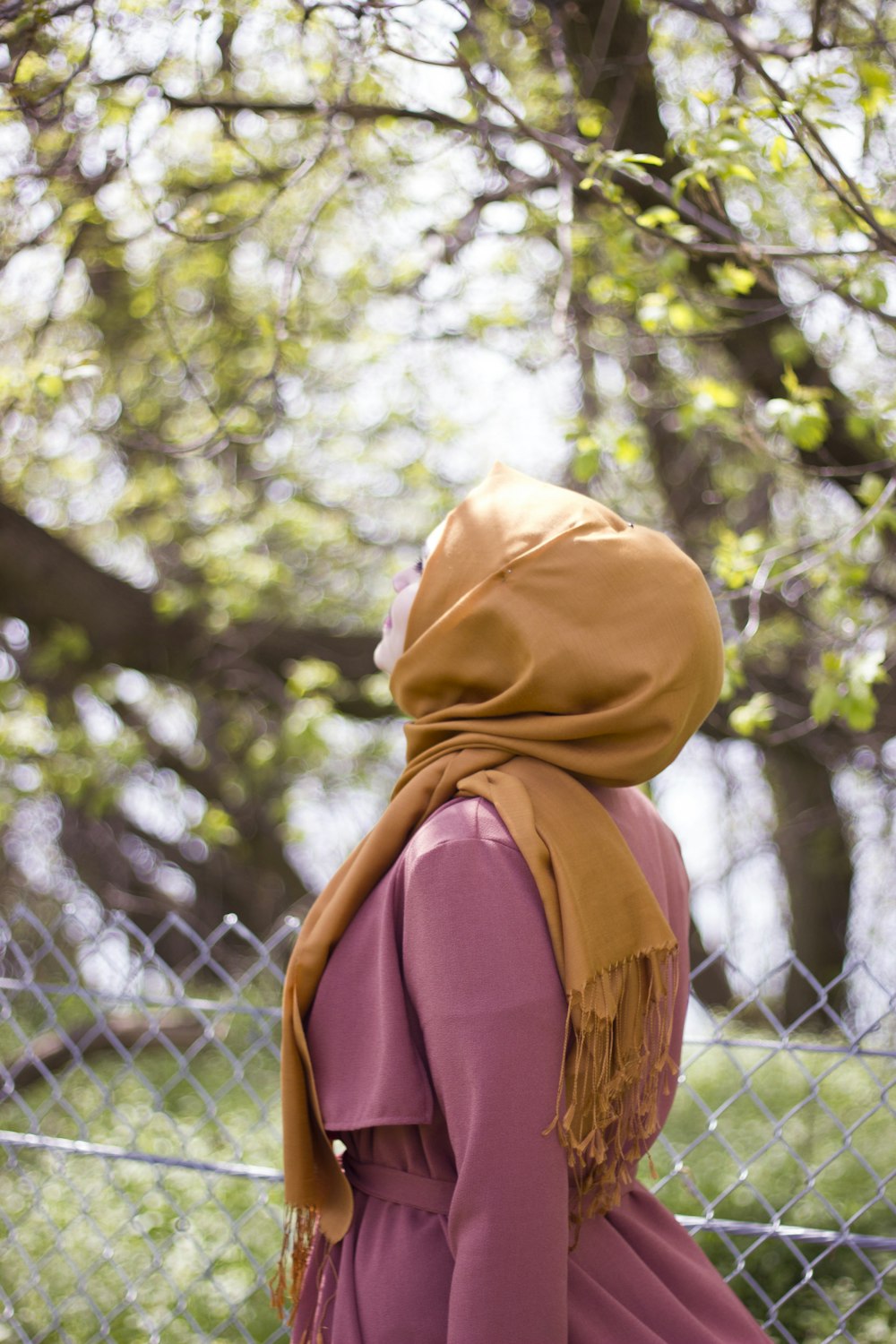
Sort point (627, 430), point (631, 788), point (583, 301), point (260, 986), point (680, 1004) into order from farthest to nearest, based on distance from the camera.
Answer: point (260, 986), point (583, 301), point (627, 430), point (631, 788), point (680, 1004)

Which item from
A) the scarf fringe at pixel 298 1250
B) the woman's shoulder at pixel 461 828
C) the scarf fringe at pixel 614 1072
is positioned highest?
the woman's shoulder at pixel 461 828

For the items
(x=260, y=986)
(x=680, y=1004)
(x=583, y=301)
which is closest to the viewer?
(x=680, y=1004)

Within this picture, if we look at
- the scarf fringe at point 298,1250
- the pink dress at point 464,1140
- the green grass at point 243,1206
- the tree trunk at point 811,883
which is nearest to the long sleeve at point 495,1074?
the pink dress at point 464,1140

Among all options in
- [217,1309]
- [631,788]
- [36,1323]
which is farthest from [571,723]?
[36,1323]

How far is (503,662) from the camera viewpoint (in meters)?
1.41

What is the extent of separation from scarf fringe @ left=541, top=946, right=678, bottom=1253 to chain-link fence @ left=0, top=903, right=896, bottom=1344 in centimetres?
47

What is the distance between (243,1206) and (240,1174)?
4.96 ft

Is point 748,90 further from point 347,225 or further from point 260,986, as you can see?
point 260,986

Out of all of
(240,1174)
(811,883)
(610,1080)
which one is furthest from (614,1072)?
(811,883)

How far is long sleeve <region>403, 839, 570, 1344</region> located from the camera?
1.20m

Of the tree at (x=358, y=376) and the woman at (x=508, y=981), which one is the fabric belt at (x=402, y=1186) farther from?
the tree at (x=358, y=376)

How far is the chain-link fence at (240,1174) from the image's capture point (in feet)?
7.33

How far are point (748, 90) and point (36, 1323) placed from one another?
163 inches

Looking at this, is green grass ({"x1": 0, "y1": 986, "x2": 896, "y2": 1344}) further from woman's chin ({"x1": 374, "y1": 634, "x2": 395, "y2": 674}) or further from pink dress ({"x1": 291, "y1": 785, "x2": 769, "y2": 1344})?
woman's chin ({"x1": 374, "y1": 634, "x2": 395, "y2": 674})
